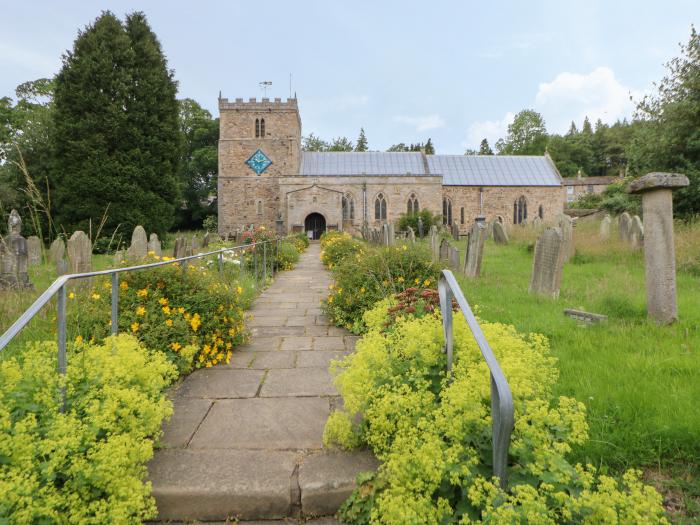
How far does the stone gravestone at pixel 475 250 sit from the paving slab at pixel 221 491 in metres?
6.25

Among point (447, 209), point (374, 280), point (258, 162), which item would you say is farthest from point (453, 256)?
point (258, 162)

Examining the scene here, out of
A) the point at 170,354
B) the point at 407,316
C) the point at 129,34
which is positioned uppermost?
the point at 129,34

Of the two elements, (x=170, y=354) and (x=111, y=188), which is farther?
(x=111, y=188)

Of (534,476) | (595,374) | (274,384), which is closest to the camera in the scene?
(534,476)

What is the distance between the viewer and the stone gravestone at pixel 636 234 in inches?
385

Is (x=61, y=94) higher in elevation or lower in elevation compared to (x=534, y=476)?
higher

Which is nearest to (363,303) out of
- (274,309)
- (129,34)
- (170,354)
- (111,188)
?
(274,309)

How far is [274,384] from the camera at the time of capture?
3273 millimetres

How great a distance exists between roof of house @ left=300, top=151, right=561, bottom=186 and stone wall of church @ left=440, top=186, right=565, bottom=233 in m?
0.48

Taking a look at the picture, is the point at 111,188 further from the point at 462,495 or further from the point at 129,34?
the point at 462,495

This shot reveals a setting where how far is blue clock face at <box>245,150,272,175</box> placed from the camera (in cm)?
3369

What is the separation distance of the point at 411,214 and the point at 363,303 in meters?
26.3

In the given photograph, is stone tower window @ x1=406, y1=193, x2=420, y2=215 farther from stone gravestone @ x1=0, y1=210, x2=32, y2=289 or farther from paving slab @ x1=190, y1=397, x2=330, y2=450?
paving slab @ x1=190, y1=397, x2=330, y2=450

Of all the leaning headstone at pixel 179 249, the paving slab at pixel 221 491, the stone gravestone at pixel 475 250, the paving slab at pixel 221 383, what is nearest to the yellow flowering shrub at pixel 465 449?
the paving slab at pixel 221 491
